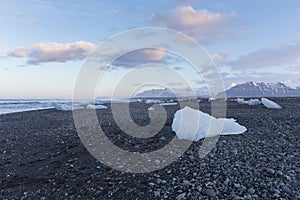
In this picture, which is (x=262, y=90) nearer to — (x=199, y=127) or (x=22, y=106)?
(x=22, y=106)

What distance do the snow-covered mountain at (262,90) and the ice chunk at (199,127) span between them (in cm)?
12642

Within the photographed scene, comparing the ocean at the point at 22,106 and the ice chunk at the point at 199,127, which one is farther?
the ocean at the point at 22,106

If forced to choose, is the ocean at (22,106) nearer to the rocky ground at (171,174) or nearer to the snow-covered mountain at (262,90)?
the rocky ground at (171,174)

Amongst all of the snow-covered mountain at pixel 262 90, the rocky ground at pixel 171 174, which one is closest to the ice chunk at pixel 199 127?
the rocky ground at pixel 171 174

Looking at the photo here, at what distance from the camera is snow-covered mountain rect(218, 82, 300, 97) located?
133075mm

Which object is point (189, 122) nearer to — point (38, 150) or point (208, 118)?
→ point (208, 118)

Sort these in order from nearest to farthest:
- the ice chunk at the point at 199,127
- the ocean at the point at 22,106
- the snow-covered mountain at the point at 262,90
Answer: the ice chunk at the point at 199,127 → the ocean at the point at 22,106 → the snow-covered mountain at the point at 262,90

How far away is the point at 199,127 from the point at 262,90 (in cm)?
15247

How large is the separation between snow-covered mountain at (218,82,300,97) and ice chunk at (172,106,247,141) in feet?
415

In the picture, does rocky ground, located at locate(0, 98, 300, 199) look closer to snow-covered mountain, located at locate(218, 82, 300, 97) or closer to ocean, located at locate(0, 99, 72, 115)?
ocean, located at locate(0, 99, 72, 115)

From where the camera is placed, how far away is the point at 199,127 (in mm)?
6539

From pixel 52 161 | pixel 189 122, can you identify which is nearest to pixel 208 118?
pixel 189 122

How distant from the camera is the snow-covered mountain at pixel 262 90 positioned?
133 meters

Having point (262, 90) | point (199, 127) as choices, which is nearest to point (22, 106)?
point (199, 127)
